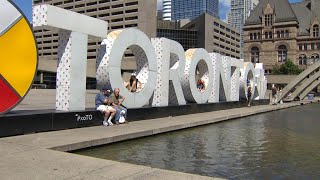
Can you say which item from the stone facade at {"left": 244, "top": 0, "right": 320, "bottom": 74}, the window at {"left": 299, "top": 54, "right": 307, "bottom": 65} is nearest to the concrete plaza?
the stone facade at {"left": 244, "top": 0, "right": 320, "bottom": 74}

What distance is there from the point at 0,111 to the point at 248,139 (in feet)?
23.5

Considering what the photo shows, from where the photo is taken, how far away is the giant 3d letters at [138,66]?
12328mm

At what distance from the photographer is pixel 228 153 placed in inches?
367

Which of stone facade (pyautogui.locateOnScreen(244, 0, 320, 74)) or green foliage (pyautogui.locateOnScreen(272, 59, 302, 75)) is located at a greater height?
stone facade (pyautogui.locateOnScreen(244, 0, 320, 74))

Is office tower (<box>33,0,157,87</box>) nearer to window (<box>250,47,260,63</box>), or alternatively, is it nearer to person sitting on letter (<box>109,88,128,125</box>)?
window (<box>250,47,260,63</box>)

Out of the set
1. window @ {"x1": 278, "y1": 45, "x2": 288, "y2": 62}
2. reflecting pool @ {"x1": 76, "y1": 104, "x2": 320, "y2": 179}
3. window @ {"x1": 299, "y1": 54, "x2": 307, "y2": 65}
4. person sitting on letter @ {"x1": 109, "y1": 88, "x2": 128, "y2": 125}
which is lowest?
reflecting pool @ {"x1": 76, "y1": 104, "x2": 320, "y2": 179}

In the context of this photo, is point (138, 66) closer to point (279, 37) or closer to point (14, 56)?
point (14, 56)

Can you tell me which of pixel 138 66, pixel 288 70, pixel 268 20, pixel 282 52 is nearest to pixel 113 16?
pixel 268 20

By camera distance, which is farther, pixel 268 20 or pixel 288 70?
pixel 268 20

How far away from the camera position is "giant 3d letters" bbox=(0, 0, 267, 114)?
12.3 meters

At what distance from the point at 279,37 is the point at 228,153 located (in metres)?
126

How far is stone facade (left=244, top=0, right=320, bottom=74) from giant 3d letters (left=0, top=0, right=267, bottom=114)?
10737 centimetres

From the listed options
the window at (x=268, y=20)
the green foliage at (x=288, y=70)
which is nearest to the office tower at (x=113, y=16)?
the window at (x=268, y=20)

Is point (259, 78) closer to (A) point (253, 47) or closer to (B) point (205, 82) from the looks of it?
(B) point (205, 82)
